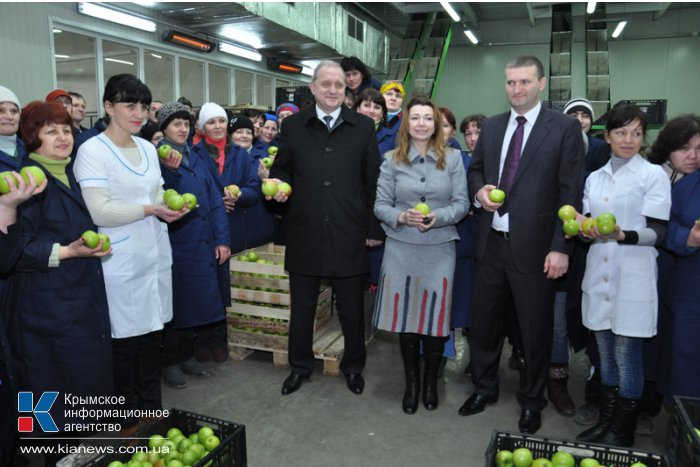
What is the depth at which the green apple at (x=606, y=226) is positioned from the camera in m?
2.20

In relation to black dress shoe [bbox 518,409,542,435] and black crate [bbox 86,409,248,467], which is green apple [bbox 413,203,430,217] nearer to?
black dress shoe [bbox 518,409,542,435]

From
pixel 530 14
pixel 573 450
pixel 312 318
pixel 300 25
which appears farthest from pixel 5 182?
pixel 530 14

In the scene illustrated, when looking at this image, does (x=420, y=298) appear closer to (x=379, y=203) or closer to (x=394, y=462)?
(x=379, y=203)

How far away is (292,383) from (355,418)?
19.7 inches

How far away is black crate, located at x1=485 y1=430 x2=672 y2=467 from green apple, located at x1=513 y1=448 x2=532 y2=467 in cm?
6

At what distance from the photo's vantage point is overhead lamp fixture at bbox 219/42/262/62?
1032cm

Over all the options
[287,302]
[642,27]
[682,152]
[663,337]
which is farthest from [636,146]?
[642,27]

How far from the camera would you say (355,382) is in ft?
10.6

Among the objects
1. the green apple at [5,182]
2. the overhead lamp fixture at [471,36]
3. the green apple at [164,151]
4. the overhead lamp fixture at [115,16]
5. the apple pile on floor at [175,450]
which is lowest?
the apple pile on floor at [175,450]

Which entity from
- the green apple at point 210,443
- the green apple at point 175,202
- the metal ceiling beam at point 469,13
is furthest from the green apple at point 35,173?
the metal ceiling beam at point 469,13

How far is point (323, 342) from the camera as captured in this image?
3.62m

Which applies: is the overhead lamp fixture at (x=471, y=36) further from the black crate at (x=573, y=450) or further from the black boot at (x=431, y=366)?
the black crate at (x=573, y=450)

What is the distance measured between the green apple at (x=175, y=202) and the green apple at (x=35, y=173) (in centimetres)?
56

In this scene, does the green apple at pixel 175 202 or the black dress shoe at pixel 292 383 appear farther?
the black dress shoe at pixel 292 383
